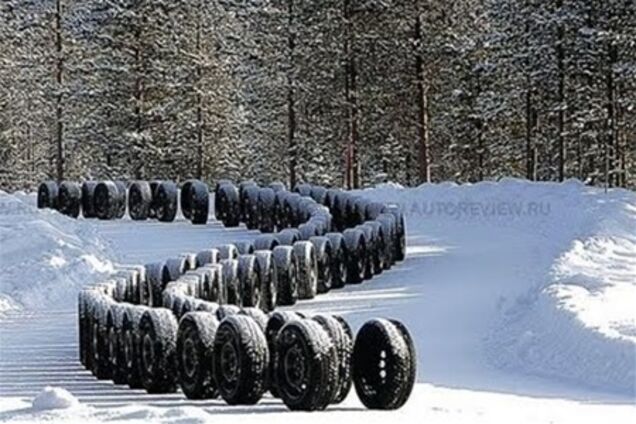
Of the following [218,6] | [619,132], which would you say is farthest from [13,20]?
[619,132]

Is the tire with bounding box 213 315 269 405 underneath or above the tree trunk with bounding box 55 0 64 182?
underneath

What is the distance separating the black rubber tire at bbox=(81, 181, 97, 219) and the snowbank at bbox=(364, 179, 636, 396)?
27.6 ft

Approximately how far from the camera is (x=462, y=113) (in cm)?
5053

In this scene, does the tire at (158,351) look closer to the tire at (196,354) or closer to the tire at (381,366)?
the tire at (196,354)

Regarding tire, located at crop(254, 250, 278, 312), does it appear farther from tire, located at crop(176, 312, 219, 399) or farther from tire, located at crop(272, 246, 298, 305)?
tire, located at crop(176, 312, 219, 399)

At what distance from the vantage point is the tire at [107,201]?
28078 millimetres

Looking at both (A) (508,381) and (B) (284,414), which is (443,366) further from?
(B) (284,414)

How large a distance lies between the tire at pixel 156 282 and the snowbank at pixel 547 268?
4.27 meters

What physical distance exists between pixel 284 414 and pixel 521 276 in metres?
10.7

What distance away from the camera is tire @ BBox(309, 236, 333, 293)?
705 inches

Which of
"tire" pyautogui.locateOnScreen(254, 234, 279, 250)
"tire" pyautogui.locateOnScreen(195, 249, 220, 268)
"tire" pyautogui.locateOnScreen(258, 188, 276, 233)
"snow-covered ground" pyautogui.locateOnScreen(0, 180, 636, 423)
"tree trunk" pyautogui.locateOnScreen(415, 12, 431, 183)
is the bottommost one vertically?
"snow-covered ground" pyautogui.locateOnScreen(0, 180, 636, 423)

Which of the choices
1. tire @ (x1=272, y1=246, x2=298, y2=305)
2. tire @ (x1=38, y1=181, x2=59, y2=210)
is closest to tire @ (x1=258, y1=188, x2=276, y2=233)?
tire @ (x1=38, y1=181, x2=59, y2=210)

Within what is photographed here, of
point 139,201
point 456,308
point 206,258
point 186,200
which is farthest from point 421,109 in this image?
point 206,258

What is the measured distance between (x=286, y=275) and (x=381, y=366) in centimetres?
781
